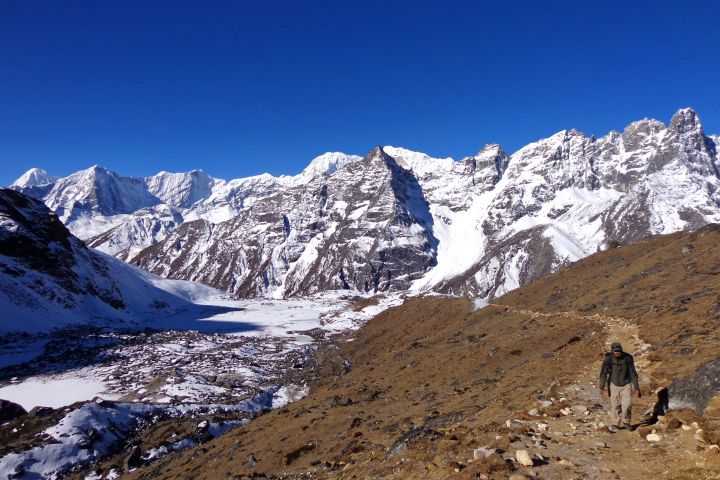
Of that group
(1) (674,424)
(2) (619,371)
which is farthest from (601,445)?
(2) (619,371)

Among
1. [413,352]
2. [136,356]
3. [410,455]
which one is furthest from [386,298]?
[410,455]

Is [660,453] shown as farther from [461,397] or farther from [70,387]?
[70,387]

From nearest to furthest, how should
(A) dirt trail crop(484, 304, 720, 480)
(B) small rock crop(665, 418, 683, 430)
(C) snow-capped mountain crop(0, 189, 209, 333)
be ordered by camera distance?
(A) dirt trail crop(484, 304, 720, 480)
(B) small rock crop(665, 418, 683, 430)
(C) snow-capped mountain crop(0, 189, 209, 333)

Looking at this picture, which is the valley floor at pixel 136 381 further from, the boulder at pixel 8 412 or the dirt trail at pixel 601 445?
the dirt trail at pixel 601 445

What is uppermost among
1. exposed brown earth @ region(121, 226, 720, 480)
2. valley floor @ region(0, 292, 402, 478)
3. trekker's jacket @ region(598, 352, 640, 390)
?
trekker's jacket @ region(598, 352, 640, 390)

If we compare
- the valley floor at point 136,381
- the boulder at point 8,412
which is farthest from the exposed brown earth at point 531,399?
the boulder at point 8,412

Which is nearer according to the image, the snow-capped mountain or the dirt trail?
the dirt trail

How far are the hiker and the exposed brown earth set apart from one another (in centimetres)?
60

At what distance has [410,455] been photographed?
15.8 metres

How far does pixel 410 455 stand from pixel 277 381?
204 ft

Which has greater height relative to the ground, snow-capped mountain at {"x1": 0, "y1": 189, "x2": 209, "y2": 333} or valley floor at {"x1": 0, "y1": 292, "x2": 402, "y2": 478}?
snow-capped mountain at {"x1": 0, "y1": 189, "x2": 209, "y2": 333}

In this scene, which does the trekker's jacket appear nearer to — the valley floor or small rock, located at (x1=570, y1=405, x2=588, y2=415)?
small rock, located at (x1=570, y1=405, x2=588, y2=415)

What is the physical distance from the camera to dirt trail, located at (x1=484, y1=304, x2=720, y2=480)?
11750 mm

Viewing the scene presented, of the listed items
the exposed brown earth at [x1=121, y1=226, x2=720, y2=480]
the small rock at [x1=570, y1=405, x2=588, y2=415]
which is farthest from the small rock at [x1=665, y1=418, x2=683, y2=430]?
the small rock at [x1=570, y1=405, x2=588, y2=415]
